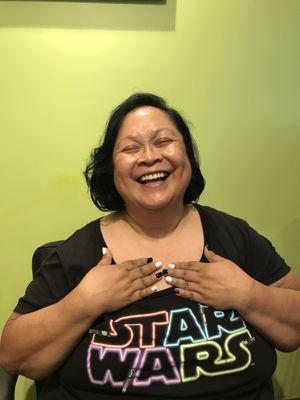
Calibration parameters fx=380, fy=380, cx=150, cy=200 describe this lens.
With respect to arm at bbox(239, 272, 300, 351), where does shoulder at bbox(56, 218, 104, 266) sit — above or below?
above

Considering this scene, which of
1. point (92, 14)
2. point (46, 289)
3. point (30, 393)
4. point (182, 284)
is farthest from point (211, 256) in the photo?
point (30, 393)

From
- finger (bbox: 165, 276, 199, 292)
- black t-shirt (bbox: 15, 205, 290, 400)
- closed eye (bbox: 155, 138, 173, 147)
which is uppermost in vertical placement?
closed eye (bbox: 155, 138, 173, 147)

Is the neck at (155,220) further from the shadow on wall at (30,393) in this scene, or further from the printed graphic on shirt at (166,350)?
the shadow on wall at (30,393)

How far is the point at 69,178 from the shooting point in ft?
4.91

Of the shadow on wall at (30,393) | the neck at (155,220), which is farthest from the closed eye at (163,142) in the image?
the shadow on wall at (30,393)

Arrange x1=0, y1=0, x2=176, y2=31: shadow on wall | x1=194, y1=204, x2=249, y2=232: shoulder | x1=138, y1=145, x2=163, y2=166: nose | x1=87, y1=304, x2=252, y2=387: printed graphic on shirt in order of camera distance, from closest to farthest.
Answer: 1. x1=87, y1=304, x2=252, y2=387: printed graphic on shirt
2. x1=138, y1=145, x2=163, y2=166: nose
3. x1=194, y1=204, x2=249, y2=232: shoulder
4. x1=0, y1=0, x2=176, y2=31: shadow on wall

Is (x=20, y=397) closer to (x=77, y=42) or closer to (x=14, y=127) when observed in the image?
(x=14, y=127)

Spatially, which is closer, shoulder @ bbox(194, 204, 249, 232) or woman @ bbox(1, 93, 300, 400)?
woman @ bbox(1, 93, 300, 400)

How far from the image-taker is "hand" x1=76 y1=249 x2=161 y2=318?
38.0 inches

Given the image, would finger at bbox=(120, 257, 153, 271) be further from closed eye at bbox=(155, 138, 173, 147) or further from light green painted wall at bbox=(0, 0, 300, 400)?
light green painted wall at bbox=(0, 0, 300, 400)

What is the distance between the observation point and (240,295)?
1.01 meters

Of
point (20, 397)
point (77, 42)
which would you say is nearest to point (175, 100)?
point (77, 42)

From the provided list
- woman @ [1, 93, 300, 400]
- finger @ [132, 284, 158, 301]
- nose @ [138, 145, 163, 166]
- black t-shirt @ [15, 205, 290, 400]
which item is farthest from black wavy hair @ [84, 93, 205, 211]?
finger @ [132, 284, 158, 301]

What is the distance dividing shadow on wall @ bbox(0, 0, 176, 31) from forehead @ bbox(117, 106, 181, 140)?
500mm
